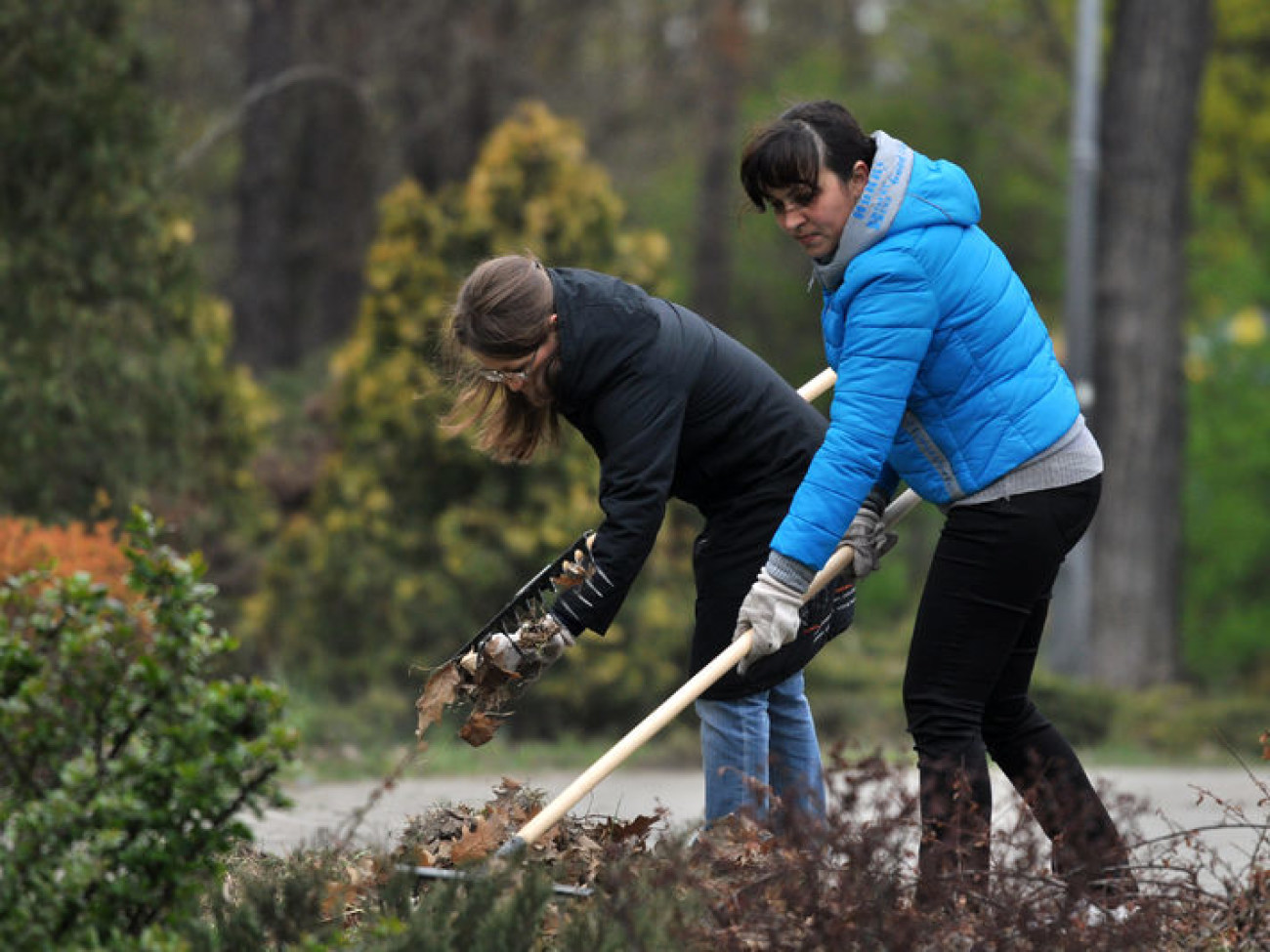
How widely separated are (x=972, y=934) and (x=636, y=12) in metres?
18.0

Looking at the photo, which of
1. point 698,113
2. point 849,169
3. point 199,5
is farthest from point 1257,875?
point 199,5

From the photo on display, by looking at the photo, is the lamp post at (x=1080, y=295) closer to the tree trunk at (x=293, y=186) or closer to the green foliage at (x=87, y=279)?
the green foliage at (x=87, y=279)

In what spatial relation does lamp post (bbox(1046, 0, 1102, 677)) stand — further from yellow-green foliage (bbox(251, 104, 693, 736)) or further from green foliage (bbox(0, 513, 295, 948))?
green foliage (bbox(0, 513, 295, 948))

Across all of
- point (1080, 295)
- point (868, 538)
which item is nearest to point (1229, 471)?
point (1080, 295)

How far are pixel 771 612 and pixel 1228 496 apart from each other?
14.2 metres

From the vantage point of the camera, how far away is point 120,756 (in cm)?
297

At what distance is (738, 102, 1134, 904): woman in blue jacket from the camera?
3.77 meters

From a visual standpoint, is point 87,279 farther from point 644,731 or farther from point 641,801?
point 644,731

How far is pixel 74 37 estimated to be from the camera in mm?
8234

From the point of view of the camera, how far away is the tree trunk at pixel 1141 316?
12922mm

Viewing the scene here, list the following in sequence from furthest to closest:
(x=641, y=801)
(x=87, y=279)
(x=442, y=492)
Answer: (x=442, y=492) → (x=87, y=279) → (x=641, y=801)

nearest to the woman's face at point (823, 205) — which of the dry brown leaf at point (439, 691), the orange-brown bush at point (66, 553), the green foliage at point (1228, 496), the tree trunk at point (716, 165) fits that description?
the dry brown leaf at point (439, 691)

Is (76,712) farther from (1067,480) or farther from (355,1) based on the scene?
(355,1)

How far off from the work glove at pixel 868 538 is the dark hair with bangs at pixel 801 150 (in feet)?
2.70
